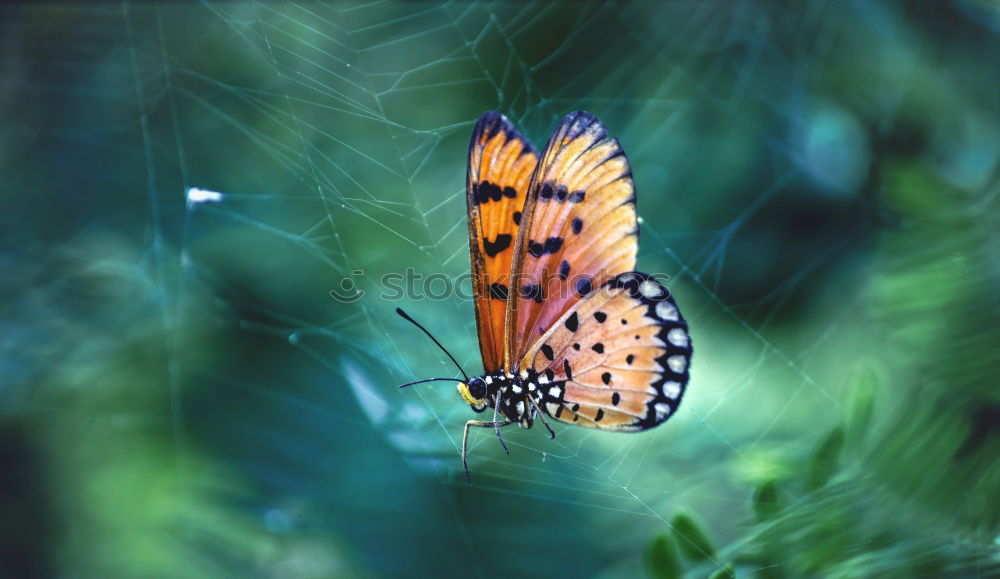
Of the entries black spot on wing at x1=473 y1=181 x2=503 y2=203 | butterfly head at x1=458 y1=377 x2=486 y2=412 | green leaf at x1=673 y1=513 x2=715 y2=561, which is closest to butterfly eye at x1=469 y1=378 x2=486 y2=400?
butterfly head at x1=458 y1=377 x2=486 y2=412

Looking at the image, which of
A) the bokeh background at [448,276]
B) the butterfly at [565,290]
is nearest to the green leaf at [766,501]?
the bokeh background at [448,276]

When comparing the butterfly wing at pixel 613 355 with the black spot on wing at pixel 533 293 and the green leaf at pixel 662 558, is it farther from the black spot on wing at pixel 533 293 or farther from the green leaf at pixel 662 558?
the green leaf at pixel 662 558

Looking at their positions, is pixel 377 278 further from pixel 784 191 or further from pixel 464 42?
pixel 784 191

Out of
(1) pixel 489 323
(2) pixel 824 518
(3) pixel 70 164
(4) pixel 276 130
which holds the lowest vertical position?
(2) pixel 824 518

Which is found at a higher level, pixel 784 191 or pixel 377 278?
pixel 784 191

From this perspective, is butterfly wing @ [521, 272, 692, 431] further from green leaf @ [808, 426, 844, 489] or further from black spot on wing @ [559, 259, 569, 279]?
green leaf @ [808, 426, 844, 489]

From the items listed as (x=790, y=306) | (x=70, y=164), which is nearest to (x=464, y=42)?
(x=790, y=306)
